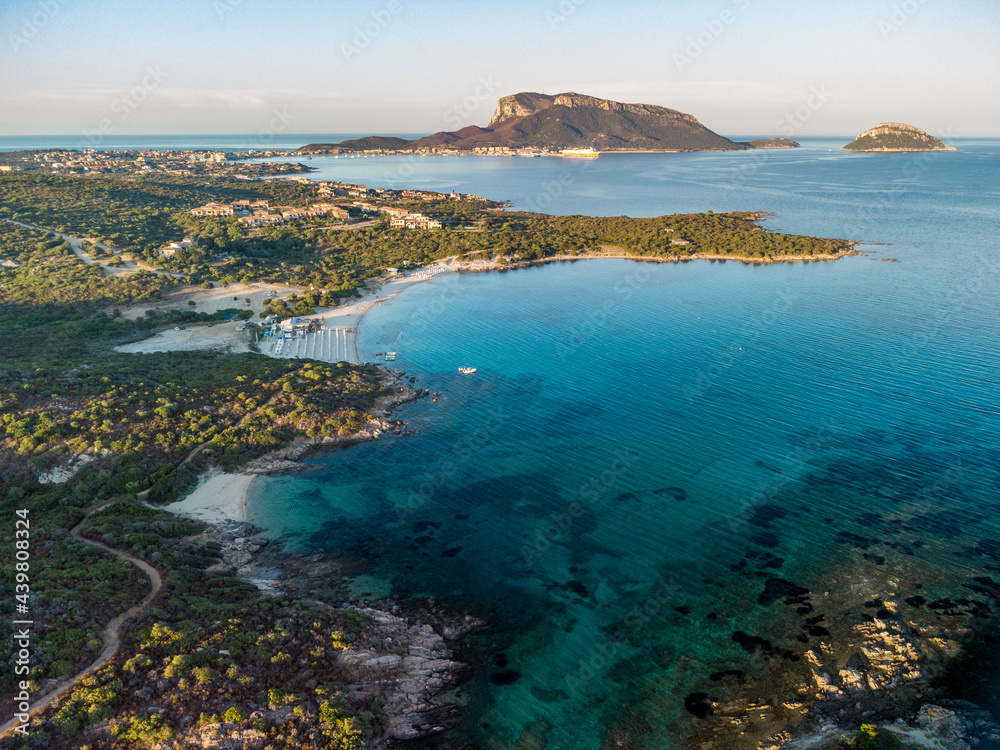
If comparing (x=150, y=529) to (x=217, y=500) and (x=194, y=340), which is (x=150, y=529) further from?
(x=194, y=340)

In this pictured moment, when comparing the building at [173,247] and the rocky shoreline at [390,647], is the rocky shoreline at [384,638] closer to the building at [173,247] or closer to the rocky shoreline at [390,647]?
the rocky shoreline at [390,647]

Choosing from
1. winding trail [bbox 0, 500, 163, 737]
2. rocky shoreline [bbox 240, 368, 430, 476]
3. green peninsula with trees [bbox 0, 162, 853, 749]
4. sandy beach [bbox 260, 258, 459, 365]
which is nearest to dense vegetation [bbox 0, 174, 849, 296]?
green peninsula with trees [bbox 0, 162, 853, 749]

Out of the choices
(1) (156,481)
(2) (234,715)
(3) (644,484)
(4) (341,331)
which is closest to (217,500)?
(1) (156,481)

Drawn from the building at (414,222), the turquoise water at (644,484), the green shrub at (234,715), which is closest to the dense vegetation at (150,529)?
the green shrub at (234,715)

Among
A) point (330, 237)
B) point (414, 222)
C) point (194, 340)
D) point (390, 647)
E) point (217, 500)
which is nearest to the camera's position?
point (390, 647)

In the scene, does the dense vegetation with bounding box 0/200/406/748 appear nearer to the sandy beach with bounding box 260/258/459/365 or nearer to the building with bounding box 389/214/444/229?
the sandy beach with bounding box 260/258/459/365

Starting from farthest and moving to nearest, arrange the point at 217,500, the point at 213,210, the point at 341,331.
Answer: the point at 213,210
the point at 341,331
the point at 217,500
